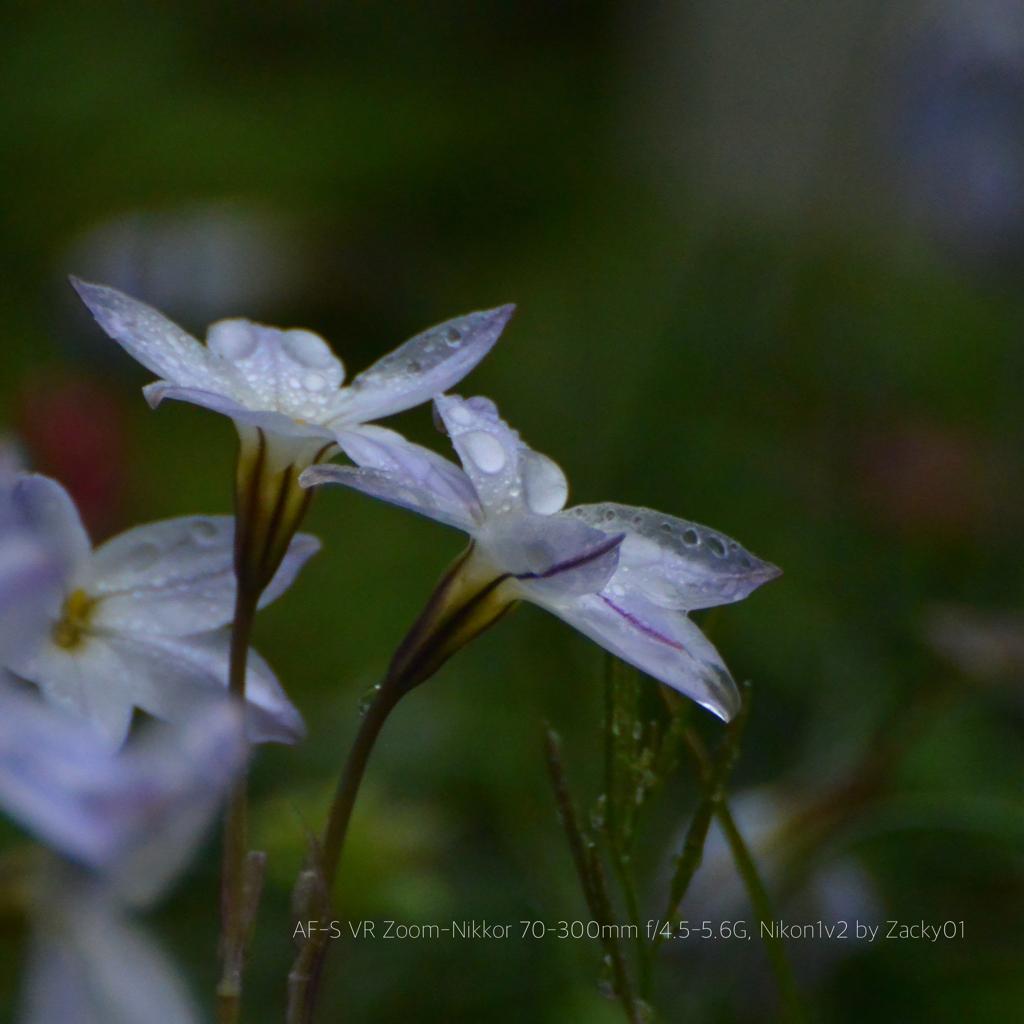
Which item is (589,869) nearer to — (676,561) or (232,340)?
(676,561)

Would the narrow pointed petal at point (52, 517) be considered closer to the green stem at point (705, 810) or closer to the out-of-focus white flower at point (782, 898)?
the green stem at point (705, 810)

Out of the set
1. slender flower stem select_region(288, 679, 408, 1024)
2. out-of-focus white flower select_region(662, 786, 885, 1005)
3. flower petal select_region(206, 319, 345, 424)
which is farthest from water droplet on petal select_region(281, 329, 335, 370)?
out-of-focus white flower select_region(662, 786, 885, 1005)

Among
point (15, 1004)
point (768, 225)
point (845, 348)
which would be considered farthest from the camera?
point (768, 225)

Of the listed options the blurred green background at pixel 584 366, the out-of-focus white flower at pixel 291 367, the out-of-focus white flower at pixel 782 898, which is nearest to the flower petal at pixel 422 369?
the out-of-focus white flower at pixel 291 367

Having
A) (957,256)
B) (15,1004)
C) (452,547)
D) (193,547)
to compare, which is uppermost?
(193,547)

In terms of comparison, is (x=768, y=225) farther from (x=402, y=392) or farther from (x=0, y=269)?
(x=402, y=392)

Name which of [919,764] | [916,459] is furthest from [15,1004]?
[916,459]
